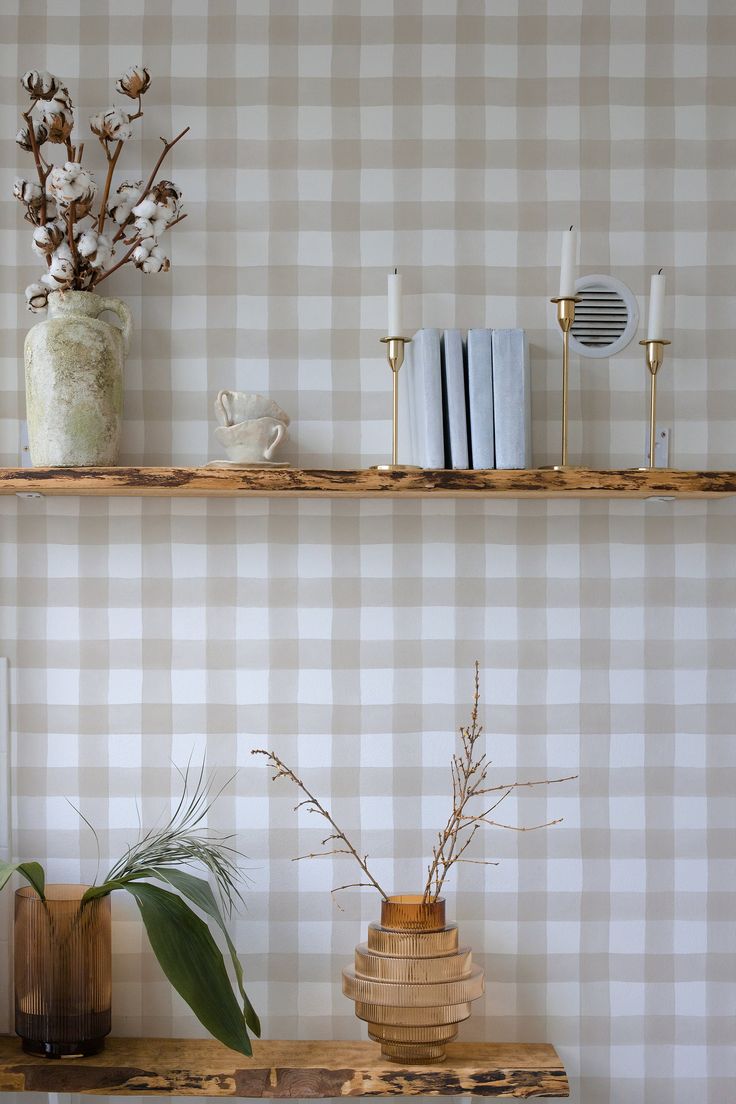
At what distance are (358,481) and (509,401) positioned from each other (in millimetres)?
266

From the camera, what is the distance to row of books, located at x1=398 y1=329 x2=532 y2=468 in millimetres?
1637

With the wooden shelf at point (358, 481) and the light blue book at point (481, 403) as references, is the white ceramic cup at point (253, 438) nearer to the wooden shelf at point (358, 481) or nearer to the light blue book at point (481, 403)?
the wooden shelf at point (358, 481)

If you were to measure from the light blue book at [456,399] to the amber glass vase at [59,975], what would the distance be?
88cm

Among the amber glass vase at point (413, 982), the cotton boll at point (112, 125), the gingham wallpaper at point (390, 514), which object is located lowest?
the amber glass vase at point (413, 982)

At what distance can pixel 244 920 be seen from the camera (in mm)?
1771

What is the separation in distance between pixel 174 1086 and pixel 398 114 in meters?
1.58

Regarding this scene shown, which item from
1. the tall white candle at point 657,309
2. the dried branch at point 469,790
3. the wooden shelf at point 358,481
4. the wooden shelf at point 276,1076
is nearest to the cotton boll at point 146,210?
the wooden shelf at point 358,481

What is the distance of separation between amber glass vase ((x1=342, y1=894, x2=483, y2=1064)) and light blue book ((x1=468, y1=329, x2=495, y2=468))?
2.27ft

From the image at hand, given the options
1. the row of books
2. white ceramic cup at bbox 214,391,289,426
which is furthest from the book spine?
white ceramic cup at bbox 214,391,289,426

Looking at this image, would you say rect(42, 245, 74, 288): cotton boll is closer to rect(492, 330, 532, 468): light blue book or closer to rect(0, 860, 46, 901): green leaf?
rect(492, 330, 532, 468): light blue book

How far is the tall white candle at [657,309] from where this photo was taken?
5.40 ft

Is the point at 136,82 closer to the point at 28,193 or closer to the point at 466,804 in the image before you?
the point at 28,193

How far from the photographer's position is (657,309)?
165 centimetres

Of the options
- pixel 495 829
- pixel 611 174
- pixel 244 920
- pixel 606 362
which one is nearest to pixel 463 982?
pixel 495 829
